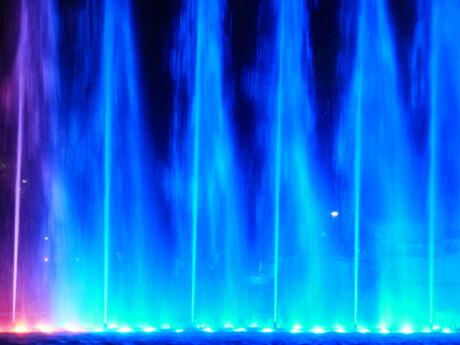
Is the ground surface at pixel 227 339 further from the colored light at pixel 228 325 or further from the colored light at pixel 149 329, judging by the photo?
the colored light at pixel 228 325

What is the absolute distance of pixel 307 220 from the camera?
19.1 metres

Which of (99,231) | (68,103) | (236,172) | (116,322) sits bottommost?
(116,322)

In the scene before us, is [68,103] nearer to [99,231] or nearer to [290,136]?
[99,231]

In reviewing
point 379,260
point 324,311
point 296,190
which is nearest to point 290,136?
point 296,190

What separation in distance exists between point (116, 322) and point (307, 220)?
298 inches

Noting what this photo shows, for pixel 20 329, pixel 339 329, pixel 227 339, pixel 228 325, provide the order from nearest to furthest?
pixel 227 339 < pixel 20 329 < pixel 339 329 < pixel 228 325

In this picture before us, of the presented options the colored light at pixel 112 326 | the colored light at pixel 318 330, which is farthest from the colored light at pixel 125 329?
the colored light at pixel 318 330

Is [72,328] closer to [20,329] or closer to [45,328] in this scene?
[45,328]

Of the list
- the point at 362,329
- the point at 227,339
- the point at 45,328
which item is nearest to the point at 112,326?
the point at 45,328

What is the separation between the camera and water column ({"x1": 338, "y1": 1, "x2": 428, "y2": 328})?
48.6 feet

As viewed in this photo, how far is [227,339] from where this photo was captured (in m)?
9.71

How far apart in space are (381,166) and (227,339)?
7891 millimetres

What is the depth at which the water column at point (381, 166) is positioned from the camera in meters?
14.8

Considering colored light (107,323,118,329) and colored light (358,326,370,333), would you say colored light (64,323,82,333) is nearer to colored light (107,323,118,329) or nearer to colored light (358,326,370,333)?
colored light (107,323,118,329)
